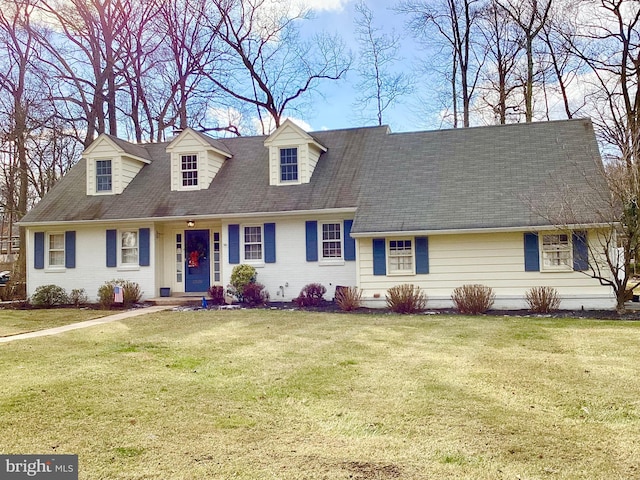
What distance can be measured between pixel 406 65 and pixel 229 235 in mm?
16041

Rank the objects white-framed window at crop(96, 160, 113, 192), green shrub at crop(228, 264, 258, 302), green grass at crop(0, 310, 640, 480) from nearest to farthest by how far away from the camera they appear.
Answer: green grass at crop(0, 310, 640, 480)
green shrub at crop(228, 264, 258, 302)
white-framed window at crop(96, 160, 113, 192)

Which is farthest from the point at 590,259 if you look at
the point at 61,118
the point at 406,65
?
the point at 61,118

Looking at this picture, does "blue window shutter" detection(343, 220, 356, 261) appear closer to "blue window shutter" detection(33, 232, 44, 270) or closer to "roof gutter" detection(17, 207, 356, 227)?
"roof gutter" detection(17, 207, 356, 227)

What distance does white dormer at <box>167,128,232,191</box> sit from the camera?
17.7 meters

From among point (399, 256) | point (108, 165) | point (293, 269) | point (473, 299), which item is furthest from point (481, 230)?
point (108, 165)

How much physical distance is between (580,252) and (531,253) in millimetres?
1140

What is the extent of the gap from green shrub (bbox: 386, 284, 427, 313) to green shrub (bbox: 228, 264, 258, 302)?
4448 millimetres

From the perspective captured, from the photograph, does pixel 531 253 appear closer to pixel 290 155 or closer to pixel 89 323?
pixel 290 155

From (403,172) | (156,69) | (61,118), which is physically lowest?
(403,172)

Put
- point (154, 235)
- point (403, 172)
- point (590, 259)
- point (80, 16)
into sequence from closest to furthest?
1. point (590, 259)
2. point (403, 172)
3. point (154, 235)
4. point (80, 16)

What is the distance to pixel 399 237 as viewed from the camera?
14461 millimetres

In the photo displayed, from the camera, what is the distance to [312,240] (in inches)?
623

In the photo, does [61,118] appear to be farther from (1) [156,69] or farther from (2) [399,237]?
(2) [399,237]

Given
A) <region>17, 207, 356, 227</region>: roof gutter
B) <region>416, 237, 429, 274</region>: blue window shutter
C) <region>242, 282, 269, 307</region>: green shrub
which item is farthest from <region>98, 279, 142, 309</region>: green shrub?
<region>416, 237, 429, 274</region>: blue window shutter
